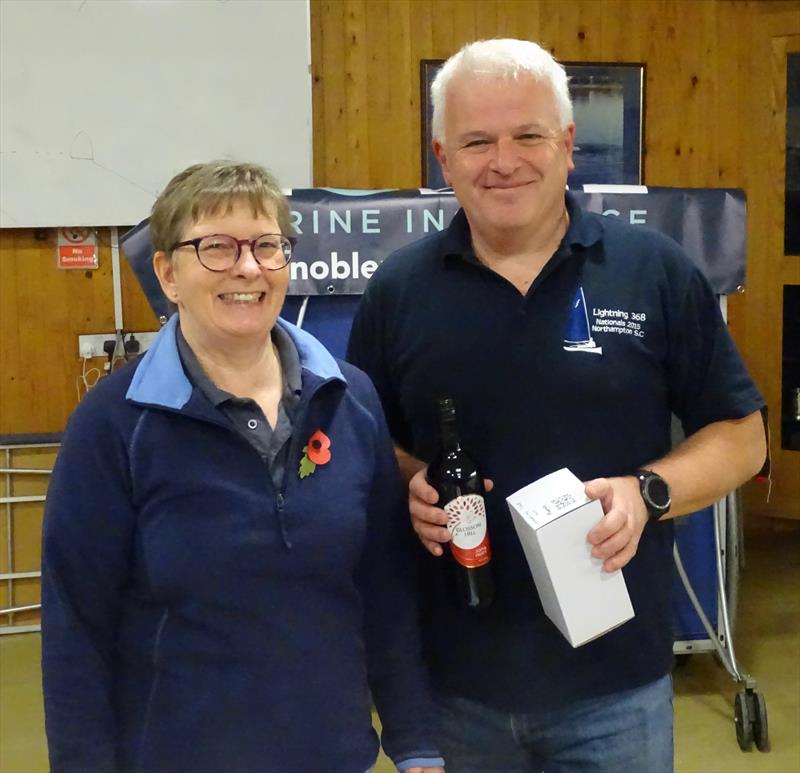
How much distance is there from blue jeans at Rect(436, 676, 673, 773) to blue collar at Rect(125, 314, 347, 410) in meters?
0.56

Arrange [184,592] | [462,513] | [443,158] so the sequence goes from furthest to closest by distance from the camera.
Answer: [443,158], [462,513], [184,592]

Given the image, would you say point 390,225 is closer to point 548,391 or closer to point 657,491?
point 548,391

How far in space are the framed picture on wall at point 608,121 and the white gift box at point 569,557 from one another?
2.99m

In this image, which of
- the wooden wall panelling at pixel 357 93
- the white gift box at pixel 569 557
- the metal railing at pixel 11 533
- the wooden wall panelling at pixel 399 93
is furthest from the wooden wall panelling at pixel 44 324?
the white gift box at pixel 569 557

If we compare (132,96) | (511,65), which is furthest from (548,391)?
(132,96)

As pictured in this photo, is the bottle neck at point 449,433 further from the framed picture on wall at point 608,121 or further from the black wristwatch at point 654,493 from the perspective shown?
the framed picture on wall at point 608,121

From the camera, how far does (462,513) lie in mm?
1237

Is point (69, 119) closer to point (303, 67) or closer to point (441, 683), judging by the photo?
point (303, 67)

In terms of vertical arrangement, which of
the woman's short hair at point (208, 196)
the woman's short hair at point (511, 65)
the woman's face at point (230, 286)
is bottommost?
the woman's face at point (230, 286)

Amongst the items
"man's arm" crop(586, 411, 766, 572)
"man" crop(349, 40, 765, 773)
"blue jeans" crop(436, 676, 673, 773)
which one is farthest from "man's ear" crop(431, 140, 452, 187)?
"blue jeans" crop(436, 676, 673, 773)

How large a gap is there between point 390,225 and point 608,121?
1.91 m

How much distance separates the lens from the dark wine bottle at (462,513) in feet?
4.07

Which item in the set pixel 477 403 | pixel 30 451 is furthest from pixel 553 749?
pixel 30 451

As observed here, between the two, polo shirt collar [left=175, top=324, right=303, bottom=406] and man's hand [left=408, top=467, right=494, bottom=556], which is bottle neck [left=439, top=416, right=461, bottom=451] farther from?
polo shirt collar [left=175, top=324, right=303, bottom=406]
